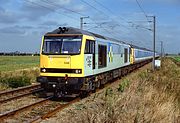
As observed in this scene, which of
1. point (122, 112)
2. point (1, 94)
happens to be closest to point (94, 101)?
point (1, 94)

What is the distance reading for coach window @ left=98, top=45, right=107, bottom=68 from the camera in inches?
735

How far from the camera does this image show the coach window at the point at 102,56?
18675mm

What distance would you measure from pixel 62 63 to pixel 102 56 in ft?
14.7

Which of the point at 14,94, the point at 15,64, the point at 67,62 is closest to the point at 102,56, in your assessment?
the point at 67,62

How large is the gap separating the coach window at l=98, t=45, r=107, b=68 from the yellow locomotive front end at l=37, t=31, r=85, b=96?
317cm

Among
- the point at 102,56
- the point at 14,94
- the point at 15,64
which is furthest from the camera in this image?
the point at 15,64

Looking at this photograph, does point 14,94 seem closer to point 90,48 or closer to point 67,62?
point 67,62

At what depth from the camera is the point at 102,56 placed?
19.4 meters

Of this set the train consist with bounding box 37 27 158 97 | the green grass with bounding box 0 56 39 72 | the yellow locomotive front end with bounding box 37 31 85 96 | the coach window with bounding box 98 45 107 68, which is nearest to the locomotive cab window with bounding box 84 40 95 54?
the train consist with bounding box 37 27 158 97

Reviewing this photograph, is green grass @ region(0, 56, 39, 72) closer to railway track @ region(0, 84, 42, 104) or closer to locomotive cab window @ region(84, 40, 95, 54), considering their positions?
railway track @ region(0, 84, 42, 104)

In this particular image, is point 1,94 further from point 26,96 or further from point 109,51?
point 109,51

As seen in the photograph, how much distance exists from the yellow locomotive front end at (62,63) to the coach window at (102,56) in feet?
10.4

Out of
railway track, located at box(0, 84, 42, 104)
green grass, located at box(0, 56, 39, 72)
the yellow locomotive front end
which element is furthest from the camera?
green grass, located at box(0, 56, 39, 72)

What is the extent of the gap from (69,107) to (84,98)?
8.35ft
